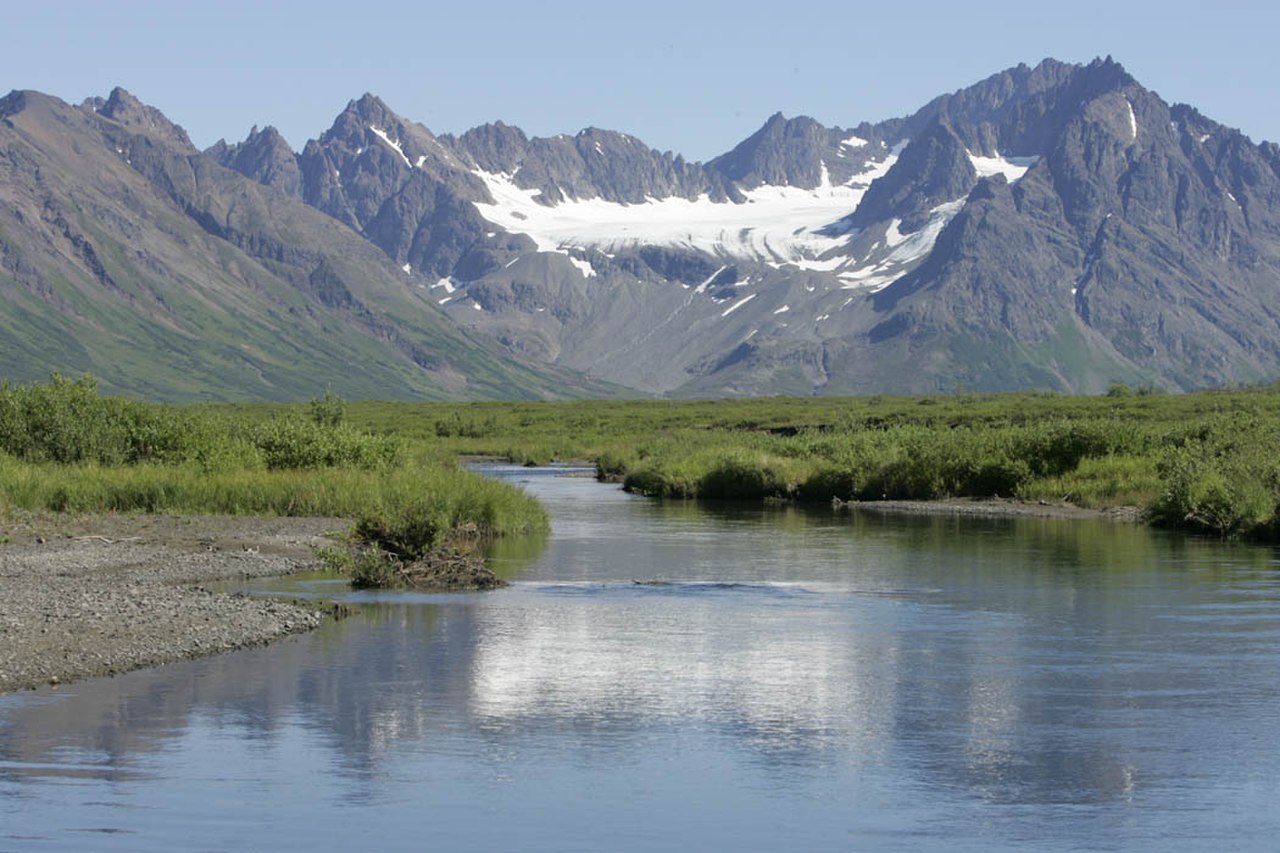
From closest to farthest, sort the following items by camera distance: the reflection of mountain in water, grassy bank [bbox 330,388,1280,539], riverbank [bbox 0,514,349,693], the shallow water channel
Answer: the shallow water channel → the reflection of mountain in water → riverbank [bbox 0,514,349,693] → grassy bank [bbox 330,388,1280,539]

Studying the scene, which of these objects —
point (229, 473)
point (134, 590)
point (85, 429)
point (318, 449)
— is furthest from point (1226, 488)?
point (85, 429)

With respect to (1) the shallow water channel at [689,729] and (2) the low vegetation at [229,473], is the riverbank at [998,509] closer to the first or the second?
(2) the low vegetation at [229,473]

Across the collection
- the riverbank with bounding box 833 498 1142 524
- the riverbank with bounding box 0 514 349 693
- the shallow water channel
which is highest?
the riverbank with bounding box 833 498 1142 524

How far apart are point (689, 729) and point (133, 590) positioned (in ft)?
51.8

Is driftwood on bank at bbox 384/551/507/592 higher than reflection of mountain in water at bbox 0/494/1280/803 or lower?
higher

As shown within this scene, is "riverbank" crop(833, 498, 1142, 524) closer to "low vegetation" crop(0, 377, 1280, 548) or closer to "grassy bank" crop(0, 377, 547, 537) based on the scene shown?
"low vegetation" crop(0, 377, 1280, 548)

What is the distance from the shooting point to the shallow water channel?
20062 millimetres

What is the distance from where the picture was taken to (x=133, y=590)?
35.9 m


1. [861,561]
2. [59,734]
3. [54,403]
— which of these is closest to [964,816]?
[59,734]

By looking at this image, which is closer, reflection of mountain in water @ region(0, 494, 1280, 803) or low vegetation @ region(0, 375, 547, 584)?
reflection of mountain in water @ region(0, 494, 1280, 803)

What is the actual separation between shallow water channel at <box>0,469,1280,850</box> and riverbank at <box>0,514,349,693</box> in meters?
0.99

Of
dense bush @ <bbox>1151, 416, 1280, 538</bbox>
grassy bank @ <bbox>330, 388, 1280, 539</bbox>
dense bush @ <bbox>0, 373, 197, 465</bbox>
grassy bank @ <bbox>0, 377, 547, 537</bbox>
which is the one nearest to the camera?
grassy bank @ <bbox>0, 377, 547, 537</bbox>

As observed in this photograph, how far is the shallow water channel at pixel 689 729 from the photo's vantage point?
20.1m

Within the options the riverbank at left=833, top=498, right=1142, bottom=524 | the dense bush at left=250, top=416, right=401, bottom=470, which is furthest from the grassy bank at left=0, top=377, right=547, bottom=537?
the riverbank at left=833, top=498, right=1142, bottom=524
